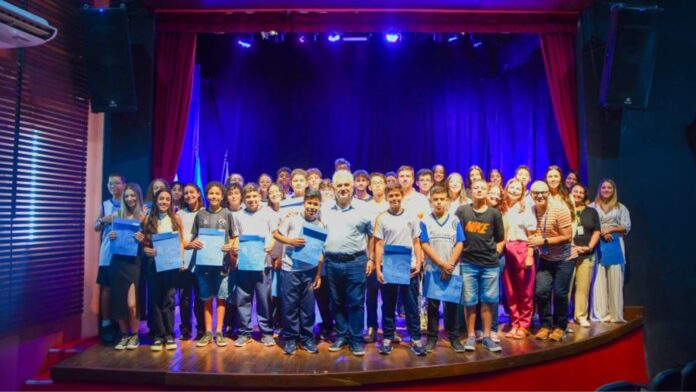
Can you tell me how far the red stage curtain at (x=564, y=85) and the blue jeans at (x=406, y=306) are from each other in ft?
11.0

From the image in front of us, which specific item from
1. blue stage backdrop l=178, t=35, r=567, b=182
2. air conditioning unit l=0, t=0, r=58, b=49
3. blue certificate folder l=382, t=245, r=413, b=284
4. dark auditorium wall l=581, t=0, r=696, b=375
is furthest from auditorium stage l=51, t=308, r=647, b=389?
blue stage backdrop l=178, t=35, r=567, b=182

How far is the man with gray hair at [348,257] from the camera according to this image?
4348mm

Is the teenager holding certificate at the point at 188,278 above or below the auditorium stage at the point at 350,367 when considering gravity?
above

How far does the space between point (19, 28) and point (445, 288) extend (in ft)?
13.9

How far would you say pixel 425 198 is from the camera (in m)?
5.60

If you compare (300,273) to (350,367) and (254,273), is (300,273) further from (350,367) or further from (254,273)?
(350,367)

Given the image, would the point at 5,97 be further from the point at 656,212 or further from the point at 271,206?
the point at 656,212

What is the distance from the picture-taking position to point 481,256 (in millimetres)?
4496

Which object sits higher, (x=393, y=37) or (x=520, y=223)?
(x=393, y=37)

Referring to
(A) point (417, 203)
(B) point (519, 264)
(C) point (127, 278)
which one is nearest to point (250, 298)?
(C) point (127, 278)

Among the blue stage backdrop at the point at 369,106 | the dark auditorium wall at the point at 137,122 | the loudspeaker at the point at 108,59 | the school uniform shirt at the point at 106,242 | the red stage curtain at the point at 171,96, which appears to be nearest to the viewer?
the school uniform shirt at the point at 106,242

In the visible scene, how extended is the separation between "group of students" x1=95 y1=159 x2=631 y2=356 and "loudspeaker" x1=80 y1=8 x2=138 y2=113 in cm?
102

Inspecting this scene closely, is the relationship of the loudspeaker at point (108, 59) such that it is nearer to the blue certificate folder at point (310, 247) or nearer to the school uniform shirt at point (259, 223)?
the school uniform shirt at point (259, 223)

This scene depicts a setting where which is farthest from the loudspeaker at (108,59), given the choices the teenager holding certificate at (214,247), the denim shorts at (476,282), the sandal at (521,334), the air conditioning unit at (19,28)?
the sandal at (521,334)
